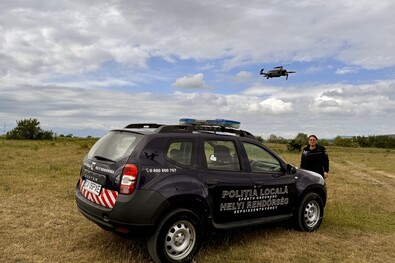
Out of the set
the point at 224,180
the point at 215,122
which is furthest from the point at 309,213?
the point at 215,122

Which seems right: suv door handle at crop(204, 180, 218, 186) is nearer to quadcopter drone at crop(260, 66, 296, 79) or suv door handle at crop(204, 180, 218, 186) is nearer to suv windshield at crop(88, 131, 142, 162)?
suv windshield at crop(88, 131, 142, 162)

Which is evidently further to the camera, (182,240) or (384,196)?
(384,196)

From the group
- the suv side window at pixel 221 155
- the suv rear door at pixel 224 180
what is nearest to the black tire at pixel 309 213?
the suv rear door at pixel 224 180

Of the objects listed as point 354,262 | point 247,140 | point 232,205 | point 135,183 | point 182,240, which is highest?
point 247,140

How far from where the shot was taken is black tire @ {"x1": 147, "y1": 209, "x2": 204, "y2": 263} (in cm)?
475

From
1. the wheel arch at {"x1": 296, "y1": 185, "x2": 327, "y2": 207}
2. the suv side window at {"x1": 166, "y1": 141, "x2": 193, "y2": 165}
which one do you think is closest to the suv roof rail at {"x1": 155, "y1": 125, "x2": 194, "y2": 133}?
the suv side window at {"x1": 166, "y1": 141, "x2": 193, "y2": 165}

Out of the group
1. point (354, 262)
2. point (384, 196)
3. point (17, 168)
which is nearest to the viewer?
point (354, 262)

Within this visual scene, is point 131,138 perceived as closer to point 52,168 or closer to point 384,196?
point 384,196

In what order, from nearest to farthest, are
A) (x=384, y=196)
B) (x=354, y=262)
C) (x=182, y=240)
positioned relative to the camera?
(x=182, y=240) < (x=354, y=262) < (x=384, y=196)

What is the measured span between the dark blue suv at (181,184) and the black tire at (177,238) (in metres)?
0.01

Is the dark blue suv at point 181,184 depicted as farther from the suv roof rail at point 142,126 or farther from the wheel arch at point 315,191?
the wheel arch at point 315,191

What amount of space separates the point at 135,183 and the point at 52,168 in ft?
35.9

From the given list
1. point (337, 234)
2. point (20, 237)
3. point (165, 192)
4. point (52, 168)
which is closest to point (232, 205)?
point (165, 192)

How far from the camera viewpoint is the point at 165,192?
475cm
